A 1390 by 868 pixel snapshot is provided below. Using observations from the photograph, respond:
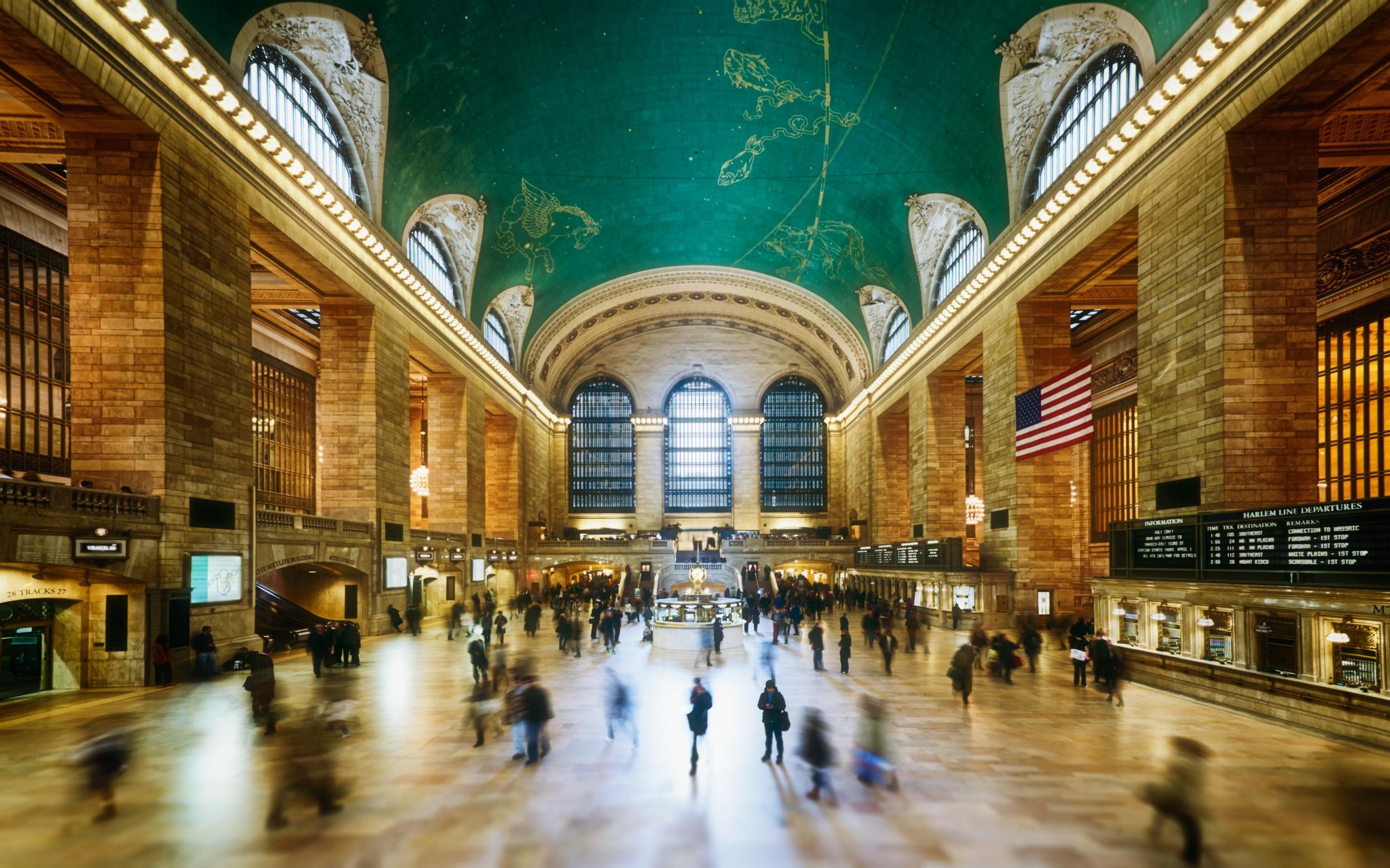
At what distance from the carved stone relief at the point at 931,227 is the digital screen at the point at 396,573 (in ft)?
62.2

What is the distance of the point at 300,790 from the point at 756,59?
2193 centimetres

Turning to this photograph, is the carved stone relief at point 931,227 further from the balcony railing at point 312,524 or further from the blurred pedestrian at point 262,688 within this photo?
the blurred pedestrian at point 262,688

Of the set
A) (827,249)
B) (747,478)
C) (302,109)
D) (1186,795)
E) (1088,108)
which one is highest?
(827,249)

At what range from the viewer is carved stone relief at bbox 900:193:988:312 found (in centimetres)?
2591

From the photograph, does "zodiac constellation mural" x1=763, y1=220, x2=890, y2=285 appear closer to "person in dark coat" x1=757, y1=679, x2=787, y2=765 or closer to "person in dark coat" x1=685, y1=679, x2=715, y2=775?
"person in dark coat" x1=757, y1=679, x2=787, y2=765

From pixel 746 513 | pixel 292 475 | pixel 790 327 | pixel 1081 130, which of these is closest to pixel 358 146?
pixel 292 475

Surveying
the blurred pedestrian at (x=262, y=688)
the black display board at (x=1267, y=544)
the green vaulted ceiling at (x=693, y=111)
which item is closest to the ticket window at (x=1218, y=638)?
the black display board at (x=1267, y=544)

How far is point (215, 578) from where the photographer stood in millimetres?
15109

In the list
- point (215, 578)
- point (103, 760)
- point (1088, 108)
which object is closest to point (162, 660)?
point (215, 578)

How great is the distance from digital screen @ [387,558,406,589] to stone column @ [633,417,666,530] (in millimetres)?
23898

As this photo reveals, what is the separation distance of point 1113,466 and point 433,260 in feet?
79.9

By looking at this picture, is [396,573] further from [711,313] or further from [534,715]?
[711,313]

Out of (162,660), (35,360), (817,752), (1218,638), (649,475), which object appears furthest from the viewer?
(649,475)

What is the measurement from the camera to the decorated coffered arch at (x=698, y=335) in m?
41.6
